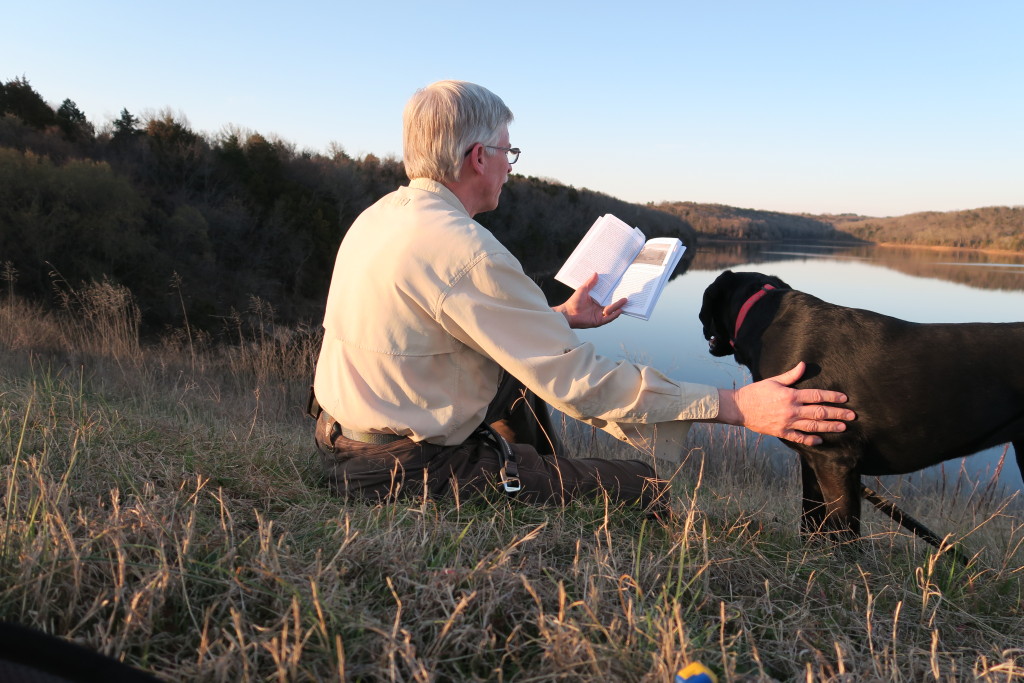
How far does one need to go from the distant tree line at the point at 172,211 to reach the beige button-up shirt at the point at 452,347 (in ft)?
27.8

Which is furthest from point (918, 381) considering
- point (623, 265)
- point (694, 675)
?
point (694, 675)

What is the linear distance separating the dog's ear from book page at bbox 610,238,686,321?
409 millimetres

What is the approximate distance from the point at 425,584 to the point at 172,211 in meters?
17.7

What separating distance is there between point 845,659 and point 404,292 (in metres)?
1.57

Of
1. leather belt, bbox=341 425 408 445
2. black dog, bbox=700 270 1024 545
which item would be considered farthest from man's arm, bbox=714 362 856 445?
leather belt, bbox=341 425 408 445

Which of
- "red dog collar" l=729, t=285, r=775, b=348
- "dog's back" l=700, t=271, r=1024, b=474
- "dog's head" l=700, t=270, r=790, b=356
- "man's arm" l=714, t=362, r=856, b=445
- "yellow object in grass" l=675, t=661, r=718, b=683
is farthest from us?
"dog's head" l=700, t=270, r=790, b=356

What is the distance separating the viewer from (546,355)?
2.02 meters

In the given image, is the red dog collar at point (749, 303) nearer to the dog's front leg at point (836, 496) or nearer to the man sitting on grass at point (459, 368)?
the man sitting on grass at point (459, 368)

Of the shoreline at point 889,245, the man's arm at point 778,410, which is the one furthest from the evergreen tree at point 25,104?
the shoreline at point 889,245

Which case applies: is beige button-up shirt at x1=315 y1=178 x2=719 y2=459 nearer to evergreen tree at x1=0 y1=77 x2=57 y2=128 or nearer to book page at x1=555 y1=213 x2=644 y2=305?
book page at x1=555 y1=213 x2=644 y2=305

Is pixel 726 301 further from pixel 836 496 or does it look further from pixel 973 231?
pixel 973 231

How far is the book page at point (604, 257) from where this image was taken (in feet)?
9.01

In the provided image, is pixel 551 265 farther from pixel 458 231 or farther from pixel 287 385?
pixel 458 231

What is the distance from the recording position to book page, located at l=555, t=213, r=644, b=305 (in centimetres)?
275
